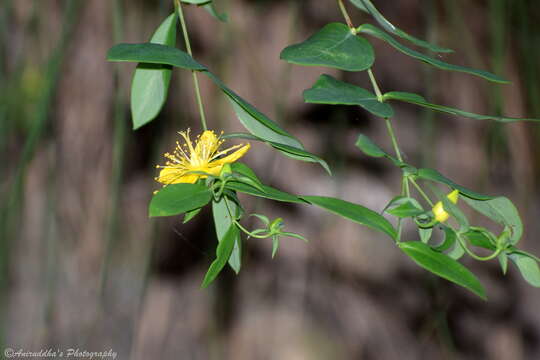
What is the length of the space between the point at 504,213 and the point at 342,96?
0.10 m

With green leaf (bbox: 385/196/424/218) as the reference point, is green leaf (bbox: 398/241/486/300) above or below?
below

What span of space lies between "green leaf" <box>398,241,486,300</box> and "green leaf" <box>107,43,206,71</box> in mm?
123

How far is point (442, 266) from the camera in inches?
10.0

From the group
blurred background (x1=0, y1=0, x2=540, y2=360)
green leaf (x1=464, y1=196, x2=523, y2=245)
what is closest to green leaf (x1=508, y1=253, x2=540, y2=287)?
green leaf (x1=464, y1=196, x2=523, y2=245)

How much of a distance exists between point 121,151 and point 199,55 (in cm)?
13

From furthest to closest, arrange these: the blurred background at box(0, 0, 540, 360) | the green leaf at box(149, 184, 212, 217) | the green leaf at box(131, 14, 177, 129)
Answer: the blurred background at box(0, 0, 540, 360), the green leaf at box(131, 14, 177, 129), the green leaf at box(149, 184, 212, 217)

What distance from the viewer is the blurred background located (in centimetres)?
67

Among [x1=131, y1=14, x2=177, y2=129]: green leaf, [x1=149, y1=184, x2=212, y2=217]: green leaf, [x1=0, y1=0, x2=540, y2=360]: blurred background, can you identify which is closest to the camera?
[x1=149, y1=184, x2=212, y2=217]: green leaf

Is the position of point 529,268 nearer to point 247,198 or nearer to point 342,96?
point 342,96

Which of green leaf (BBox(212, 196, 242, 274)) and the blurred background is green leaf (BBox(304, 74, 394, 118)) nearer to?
green leaf (BBox(212, 196, 242, 274))

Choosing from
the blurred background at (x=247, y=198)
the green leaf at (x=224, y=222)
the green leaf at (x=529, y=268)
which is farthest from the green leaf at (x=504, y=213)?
the blurred background at (x=247, y=198)

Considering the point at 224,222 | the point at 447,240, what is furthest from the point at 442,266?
the point at 224,222

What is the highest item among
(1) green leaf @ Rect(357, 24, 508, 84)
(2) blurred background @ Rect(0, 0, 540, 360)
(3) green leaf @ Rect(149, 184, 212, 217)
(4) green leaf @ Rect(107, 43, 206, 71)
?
(1) green leaf @ Rect(357, 24, 508, 84)

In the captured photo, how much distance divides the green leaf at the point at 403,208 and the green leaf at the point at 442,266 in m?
0.01
